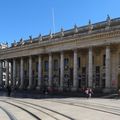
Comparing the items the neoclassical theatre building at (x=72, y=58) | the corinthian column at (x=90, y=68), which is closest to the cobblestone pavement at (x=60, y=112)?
the neoclassical theatre building at (x=72, y=58)

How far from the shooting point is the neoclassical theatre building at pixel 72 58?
60156 millimetres

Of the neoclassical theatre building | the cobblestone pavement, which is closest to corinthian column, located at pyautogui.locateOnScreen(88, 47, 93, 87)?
the neoclassical theatre building

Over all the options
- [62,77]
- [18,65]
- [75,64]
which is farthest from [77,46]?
[18,65]

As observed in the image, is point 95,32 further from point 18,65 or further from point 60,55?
point 18,65

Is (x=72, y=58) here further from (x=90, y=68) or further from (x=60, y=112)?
(x=60, y=112)

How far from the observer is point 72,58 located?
73188 mm

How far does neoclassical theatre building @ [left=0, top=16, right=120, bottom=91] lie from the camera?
60156 mm

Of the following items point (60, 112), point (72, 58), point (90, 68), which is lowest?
point (60, 112)

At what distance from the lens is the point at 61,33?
2808 inches

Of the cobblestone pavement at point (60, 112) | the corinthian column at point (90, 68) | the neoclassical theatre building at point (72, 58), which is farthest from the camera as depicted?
the corinthian column at point (90, 68)

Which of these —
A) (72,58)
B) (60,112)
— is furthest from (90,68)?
(60,112)

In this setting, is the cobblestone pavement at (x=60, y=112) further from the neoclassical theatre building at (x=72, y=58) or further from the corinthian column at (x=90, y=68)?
the corinthian column at (x=90, y=68)

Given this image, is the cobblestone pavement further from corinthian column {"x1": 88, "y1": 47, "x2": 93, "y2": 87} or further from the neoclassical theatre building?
corinthian column {"x1": 88, "y1": 47, "x2": 93, "y2": 87}

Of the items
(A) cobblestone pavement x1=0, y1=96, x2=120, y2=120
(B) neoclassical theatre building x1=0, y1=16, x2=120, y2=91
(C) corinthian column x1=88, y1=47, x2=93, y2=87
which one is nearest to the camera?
(A) cobblestone pavement x1=0, y1=96, x2=120, y2=120
